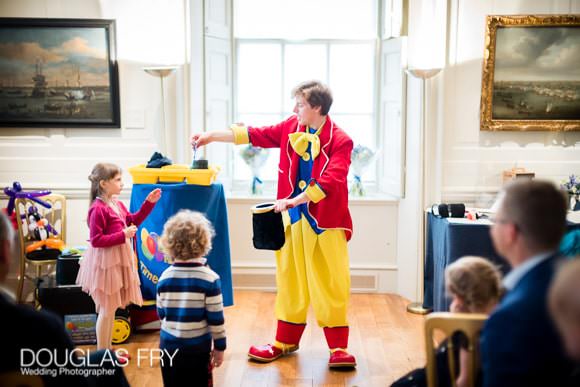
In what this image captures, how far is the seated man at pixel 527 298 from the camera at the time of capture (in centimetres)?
150

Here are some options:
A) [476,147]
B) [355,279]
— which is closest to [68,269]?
[355,279]

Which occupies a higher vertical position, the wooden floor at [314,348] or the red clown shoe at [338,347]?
the red clown shoe at [338,347]

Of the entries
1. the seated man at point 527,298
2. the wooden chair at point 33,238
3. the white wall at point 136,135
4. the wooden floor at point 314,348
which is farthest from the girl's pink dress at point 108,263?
the seated man at point 527,298

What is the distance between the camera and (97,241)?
3.21 meters

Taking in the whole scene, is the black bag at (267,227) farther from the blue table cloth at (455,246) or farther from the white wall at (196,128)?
the white wall at (196,128)

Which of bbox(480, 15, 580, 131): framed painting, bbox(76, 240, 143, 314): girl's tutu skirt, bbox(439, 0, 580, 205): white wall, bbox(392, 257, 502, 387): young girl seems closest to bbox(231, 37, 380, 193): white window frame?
bbox(439, 0, 580, 205): white wall

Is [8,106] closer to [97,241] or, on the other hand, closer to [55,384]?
[97,241]

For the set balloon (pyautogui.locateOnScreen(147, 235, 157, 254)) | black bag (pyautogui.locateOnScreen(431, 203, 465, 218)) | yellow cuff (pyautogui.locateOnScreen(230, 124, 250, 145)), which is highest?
yellow cuff (pyautogui.locateOnScreen(230, 124, 250, 145))

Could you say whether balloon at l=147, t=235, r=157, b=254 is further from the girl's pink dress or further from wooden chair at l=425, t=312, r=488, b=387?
wooden chair at l=425, t=312, r=488, b=387

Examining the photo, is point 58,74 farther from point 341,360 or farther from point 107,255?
point 341,360

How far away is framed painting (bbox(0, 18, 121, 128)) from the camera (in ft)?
16.0

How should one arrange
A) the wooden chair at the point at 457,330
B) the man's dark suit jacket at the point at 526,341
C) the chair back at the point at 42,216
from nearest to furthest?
1. the man's dark suit jacket at the point at 526,341
2. the wooden chair at the point at 457,330
3. the chair back at the point at 42,216

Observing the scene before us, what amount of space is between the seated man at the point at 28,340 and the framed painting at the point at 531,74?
3.75 m

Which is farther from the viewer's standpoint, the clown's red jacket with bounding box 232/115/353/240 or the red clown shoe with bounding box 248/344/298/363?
the red clown shoe with bounding box 248/344/298/363
